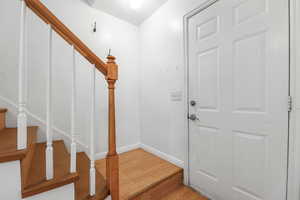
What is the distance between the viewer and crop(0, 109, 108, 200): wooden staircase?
0.71 m

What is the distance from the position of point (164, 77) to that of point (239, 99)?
1.07 meters

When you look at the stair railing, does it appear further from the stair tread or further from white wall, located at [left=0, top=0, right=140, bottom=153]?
white wall, located at [left=0, top=0, right=140, bottom=153]

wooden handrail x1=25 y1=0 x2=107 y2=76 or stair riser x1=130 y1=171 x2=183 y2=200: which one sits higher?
wooden handrail x1=25 y1=0 x2=107 y2=76

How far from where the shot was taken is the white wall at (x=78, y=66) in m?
1.54

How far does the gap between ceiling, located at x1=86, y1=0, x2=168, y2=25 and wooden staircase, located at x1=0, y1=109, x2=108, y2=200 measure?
192 cm

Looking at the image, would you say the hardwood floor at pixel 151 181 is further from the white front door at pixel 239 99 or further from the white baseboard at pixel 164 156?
the white front door at pixel 239 99

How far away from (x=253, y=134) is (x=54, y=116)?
232 cm

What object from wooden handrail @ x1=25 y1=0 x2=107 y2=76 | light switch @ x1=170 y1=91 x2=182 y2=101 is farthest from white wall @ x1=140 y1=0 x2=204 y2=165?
wooden handrail @ x1=25 y1=0 x2=107 y2=76

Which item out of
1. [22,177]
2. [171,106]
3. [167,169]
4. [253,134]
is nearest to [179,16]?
[171,106]

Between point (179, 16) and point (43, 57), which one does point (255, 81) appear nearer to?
point (179, 16)

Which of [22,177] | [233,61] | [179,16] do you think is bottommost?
[22,177]

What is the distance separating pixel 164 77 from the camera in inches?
79.1

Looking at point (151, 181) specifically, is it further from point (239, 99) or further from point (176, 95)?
point (239, 99)

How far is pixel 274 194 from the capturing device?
3.29ft
